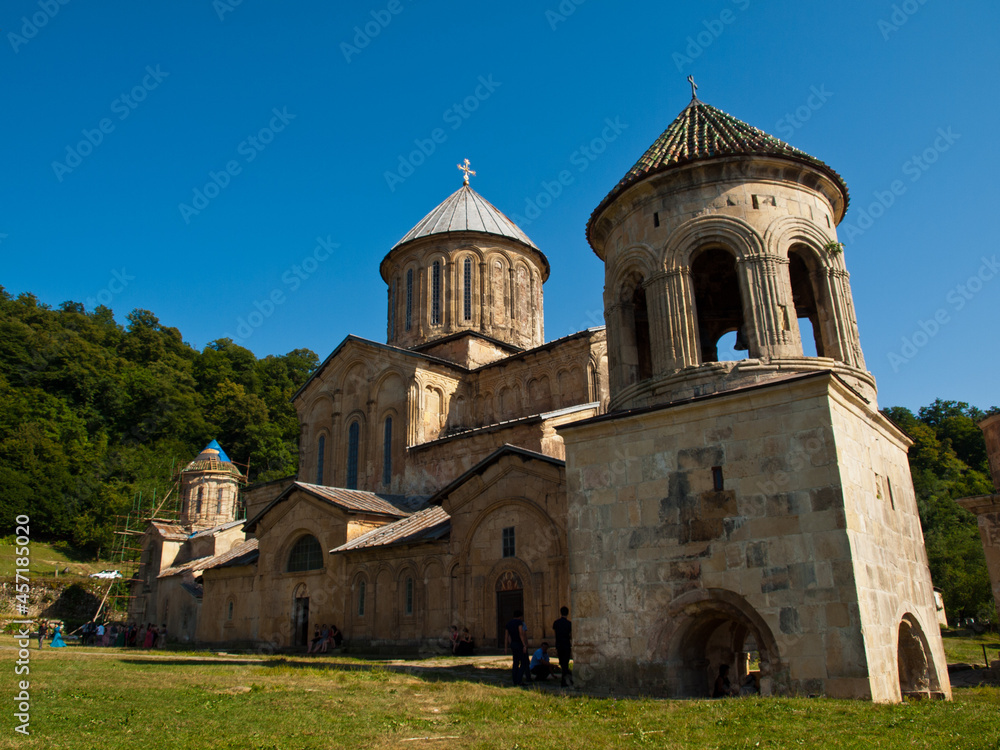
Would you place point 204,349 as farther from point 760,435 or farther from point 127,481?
point 760,435

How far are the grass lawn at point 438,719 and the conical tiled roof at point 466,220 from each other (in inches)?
714

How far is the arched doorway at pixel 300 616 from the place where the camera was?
17.7 meters

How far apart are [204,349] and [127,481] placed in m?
18.4

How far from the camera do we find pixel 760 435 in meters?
8.32

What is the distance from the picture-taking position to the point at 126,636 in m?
24.8

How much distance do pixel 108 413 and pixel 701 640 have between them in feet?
177

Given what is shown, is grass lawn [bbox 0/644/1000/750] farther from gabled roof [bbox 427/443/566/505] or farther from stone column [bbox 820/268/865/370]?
gabled roof [bbox 427/443/566/505]

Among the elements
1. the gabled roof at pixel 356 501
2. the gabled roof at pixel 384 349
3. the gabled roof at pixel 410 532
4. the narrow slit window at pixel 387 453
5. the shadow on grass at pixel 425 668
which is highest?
the gabled roof at pixel 384 349

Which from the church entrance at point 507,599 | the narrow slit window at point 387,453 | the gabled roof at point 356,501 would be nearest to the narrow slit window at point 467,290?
the narrow slit window at point 387,453

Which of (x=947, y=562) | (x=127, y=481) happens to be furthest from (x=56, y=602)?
(x=947, y=562)

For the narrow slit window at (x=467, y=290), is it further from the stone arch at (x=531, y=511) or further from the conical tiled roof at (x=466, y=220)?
the stone arch at (x=531, y=511)

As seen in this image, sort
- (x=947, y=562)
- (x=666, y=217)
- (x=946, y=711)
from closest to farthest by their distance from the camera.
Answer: (x=946, y=711) < (x=666, y=217) < (x=947, y=562)

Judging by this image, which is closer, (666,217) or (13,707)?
(13,707)

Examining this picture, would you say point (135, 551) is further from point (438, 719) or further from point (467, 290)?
point (438, 719)
